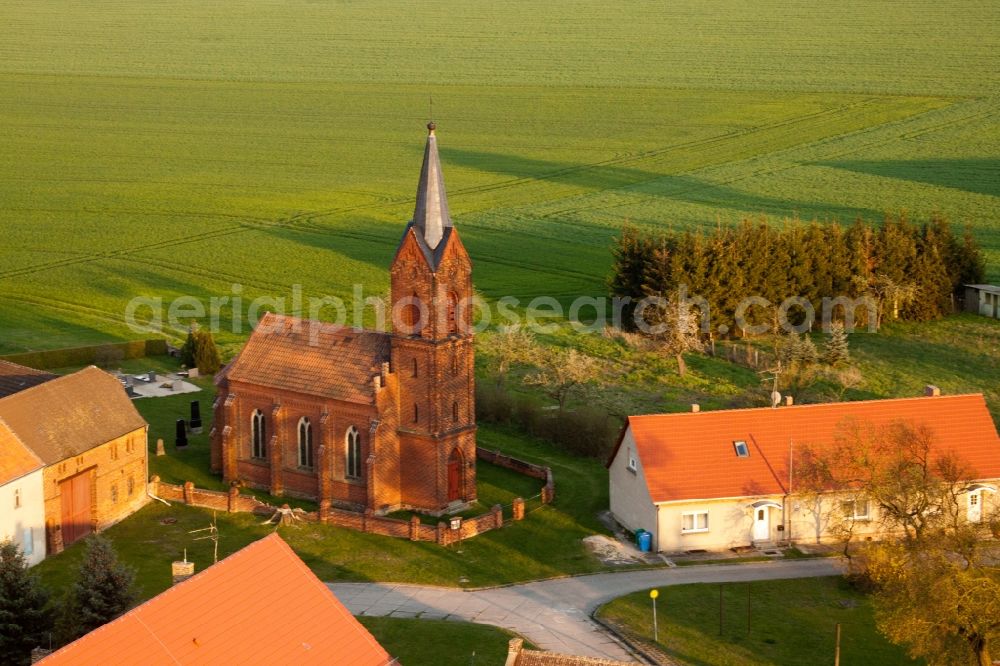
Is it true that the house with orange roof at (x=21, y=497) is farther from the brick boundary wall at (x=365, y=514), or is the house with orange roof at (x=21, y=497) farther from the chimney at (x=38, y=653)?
the chimney at (x=38, y=653)

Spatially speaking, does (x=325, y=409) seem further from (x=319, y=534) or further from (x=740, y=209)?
(x=740, y=209)

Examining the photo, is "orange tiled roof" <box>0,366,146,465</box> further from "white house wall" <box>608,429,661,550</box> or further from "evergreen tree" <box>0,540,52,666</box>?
"white house wall" <box>608,429,661,550</box>

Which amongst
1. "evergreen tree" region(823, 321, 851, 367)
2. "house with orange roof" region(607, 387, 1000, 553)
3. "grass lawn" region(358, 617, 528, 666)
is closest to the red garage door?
"grass lawn" region(358, 617, 528, 666)

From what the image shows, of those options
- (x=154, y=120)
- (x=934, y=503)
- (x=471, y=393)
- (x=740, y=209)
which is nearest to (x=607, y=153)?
(x=740, y=209)

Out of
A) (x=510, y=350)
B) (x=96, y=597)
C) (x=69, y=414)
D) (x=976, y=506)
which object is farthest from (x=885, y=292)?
(x=96, y=597)

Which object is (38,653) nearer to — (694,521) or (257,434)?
(257,434)

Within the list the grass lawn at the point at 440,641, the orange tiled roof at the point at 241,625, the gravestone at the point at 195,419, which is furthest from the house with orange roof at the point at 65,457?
the orange tiled roof at the point at 241,625
